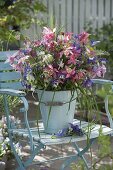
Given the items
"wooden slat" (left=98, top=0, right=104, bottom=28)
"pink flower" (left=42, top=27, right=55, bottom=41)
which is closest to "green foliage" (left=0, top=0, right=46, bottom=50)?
"wooden slat" (left=98, top=0, right=104, bottom=28)

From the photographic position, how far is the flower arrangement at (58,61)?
297 cm

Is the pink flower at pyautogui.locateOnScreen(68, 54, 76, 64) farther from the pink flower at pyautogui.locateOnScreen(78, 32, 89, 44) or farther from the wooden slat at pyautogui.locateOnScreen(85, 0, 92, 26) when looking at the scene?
the wooden slat at pyautogui.locateOnScreen(85, 0, 92, 26)


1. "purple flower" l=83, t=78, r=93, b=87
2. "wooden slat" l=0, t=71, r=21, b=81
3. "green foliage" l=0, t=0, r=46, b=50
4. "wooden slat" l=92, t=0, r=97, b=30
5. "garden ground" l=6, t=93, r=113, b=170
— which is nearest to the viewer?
"purple flower" l=83, t=78, r=93, b=87

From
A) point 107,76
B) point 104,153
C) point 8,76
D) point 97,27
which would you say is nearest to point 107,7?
point 97,27

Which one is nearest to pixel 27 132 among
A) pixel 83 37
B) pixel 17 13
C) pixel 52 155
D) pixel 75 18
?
pixel 83 37

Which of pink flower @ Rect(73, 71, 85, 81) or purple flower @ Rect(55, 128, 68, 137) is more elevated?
pink flower @ Rect(73, 71, 85, 81)

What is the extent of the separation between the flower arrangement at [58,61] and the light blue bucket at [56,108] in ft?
0.16

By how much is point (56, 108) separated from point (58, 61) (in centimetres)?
34

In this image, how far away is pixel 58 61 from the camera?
9.84 ft

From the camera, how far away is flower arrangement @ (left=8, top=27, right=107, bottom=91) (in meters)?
2.97

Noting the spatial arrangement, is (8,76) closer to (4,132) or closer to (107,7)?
(4,132)

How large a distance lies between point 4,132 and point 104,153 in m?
2.21

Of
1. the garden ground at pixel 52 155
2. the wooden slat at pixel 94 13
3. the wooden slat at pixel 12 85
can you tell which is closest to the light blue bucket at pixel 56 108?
the wooden slat at pixel 12 85

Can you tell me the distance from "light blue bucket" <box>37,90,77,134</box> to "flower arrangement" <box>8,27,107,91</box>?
0.05 meters
